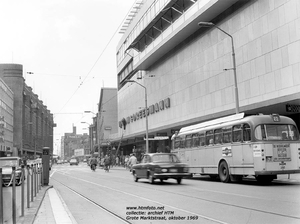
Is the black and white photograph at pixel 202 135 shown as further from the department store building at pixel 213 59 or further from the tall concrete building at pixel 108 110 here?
the tall concrete building at pixel 108 110

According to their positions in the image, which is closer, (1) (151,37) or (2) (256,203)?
(2) (256,203)

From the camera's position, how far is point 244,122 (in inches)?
707

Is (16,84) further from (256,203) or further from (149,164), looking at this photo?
(256,203)

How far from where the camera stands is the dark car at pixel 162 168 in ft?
61.2

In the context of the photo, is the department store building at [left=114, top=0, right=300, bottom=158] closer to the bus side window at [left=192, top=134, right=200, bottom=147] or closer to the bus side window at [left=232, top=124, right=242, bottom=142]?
the bus side window at [left=192, top=134, right=200, bottom=147]

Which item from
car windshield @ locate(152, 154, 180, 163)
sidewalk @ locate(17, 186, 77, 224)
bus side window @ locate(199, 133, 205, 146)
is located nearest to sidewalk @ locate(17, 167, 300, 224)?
sidewalk @ locate(17, 186, 77, 224)

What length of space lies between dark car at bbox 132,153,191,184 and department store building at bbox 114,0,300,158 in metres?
6.72

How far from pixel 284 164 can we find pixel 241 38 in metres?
15.6

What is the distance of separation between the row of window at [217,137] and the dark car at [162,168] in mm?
2586

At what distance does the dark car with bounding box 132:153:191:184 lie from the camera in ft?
61.2

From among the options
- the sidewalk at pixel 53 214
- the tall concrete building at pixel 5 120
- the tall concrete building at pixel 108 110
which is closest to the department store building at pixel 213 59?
the sidewalk at pixel 53 214

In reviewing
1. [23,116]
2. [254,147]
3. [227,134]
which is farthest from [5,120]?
[254,147]

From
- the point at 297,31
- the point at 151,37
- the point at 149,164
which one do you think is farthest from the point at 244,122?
the point at 151,37

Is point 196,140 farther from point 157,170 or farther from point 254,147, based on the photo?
point 254,147
